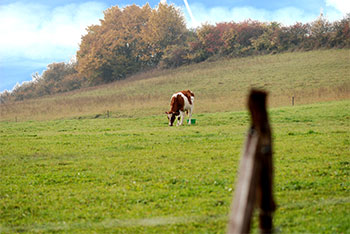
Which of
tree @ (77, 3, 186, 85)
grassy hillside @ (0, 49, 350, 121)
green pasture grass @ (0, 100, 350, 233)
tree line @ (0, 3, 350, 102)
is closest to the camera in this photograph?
green pasture grass @ (0, 100, 350, 233)

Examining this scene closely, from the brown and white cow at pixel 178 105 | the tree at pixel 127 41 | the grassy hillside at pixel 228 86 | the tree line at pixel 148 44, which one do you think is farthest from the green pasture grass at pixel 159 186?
the tree at pixel 127 41

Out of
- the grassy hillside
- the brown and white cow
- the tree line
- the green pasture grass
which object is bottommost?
the green pasture grass

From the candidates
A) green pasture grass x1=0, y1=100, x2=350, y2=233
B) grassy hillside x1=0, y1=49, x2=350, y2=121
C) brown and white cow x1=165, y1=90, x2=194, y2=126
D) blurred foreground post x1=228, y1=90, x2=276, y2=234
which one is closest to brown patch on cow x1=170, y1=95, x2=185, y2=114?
brown and white cow x1=165, y1=90, x2=194, y2=126

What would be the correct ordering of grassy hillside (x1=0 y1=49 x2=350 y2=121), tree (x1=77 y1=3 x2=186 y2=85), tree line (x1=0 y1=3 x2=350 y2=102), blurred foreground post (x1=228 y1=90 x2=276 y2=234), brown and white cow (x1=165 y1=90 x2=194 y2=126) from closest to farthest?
blurred foreground post (x1=228 y1=90 x2=276 y2=234) < brown and white cow (x1=165 y1=90 x2=194 y2=126) < grassy hillside (x1=0 y1=49 x2=350 y2=121) < tree line (x1=0 y1=3 x2=350 y2=102) < tree (x1=77 y1=3 x2=186 y2=85)

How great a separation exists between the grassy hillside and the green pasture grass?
22.9m

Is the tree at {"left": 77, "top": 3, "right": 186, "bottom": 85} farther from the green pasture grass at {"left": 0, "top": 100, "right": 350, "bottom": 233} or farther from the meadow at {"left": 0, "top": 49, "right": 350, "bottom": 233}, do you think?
the green pasture grass at {"left": 0, "top": 100, "right": 350, "bottom": 233}

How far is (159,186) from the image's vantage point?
9312 mm

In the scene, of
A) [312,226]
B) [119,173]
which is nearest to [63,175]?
[119,173]

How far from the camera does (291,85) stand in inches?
1815

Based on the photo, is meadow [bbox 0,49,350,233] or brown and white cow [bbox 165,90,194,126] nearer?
meadow [bbox 0,49,350,233]

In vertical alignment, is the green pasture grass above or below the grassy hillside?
below

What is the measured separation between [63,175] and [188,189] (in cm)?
388

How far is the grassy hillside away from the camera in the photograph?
131 feet

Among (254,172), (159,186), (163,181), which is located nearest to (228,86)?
(163,181)
